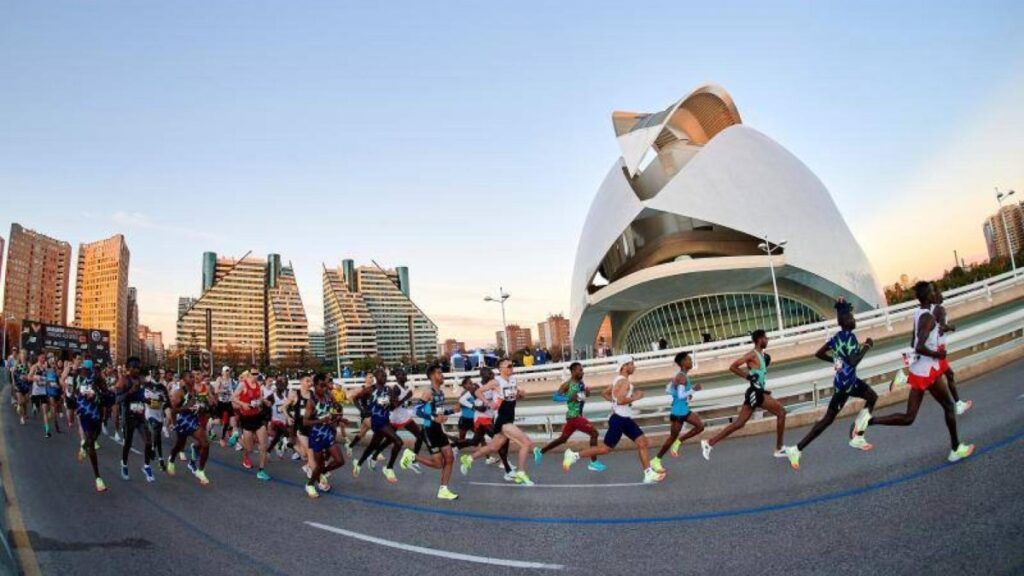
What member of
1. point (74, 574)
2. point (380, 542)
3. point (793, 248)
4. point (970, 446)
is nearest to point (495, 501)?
point (380, 542)

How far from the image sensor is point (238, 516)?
711 centimetres

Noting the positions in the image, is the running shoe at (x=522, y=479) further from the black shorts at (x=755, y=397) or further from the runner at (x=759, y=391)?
the black shorts at (x=755, y=397)

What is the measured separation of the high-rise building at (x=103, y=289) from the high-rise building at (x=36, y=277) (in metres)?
13.8

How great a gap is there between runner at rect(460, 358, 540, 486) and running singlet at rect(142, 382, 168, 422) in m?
6.27

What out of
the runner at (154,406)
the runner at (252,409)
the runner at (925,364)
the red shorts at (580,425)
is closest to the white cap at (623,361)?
the red shorts at (580,425)

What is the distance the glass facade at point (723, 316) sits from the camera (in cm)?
4334

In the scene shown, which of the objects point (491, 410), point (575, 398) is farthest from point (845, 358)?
point (491, 410)

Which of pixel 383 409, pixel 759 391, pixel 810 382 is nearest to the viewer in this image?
pixel 759 391

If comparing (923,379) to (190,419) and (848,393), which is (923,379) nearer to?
(848,393)

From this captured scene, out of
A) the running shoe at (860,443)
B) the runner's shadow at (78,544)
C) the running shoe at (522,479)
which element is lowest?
the running shoe at (522,479)

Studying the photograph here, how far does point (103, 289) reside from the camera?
172000mm

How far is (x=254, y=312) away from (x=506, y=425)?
185894mm

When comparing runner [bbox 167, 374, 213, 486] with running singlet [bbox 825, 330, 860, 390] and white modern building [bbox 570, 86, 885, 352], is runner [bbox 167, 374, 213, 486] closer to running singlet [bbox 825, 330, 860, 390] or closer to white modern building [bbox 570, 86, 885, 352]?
running singlet [bbox 825, 330, 860, 390]

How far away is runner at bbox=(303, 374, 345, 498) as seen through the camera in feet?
27.2
